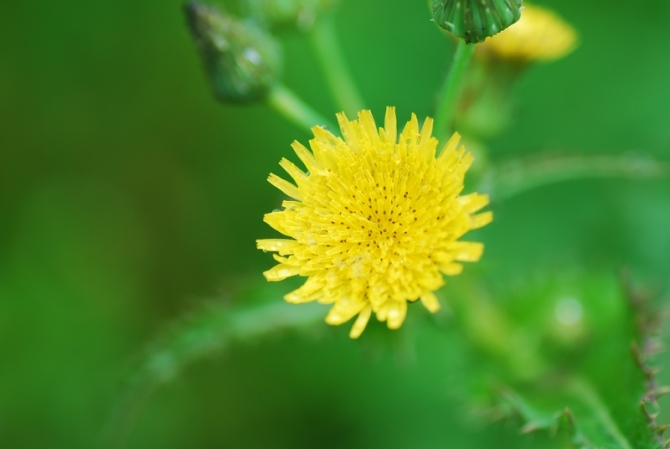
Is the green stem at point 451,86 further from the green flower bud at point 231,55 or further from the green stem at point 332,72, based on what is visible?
the green flower bud at point 231,55

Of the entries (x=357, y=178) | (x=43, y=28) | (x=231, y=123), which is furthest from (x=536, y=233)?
(x=43, y=28)

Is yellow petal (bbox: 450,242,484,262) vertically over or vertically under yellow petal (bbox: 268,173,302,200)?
under

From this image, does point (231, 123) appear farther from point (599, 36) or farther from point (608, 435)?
point (608, 435)

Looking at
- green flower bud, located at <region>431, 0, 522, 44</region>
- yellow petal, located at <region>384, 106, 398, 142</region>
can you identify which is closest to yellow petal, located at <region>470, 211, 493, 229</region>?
yellow petal, located at <region>384, 106, 398, 142</region>

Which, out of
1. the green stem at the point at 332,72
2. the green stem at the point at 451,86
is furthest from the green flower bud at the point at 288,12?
the green stem at the point at 451,86

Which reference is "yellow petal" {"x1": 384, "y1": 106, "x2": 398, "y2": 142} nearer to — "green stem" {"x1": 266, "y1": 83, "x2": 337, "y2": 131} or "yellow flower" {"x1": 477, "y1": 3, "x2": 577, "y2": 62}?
"green stem" {"x1": 266, "y1": 83, "x2": 337, "y2": 131}

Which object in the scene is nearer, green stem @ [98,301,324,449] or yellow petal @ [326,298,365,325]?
yellow petal @ [326,298,365,325]
